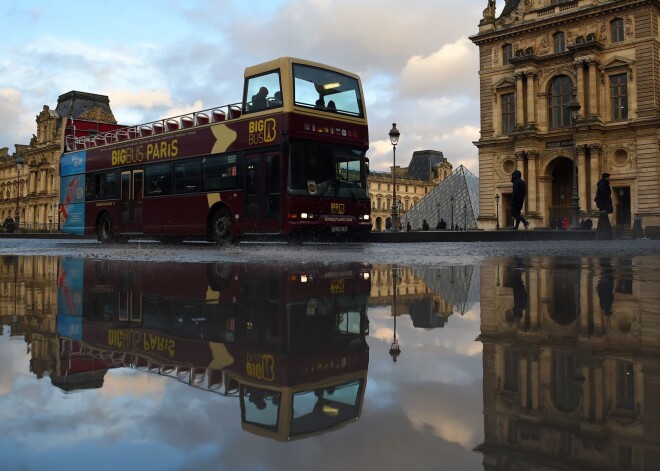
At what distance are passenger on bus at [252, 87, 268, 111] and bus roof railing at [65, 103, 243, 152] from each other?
0.45 meters

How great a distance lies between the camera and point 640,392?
1448 millimetres

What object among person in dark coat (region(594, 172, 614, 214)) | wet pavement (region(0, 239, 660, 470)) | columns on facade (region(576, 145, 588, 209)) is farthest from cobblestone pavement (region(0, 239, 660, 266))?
columns on facade (region(576, 145, 588, 209))

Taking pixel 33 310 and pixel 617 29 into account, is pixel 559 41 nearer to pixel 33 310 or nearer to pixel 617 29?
pixel 617 29

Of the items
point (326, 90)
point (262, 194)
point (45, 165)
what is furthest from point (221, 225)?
point (45, 165)

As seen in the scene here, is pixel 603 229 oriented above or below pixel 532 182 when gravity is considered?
below

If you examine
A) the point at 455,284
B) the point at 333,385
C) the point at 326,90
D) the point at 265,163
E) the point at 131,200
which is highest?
the point at 326,90

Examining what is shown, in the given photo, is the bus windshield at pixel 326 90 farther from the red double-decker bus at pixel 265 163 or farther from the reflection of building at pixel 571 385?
the reflection of building at pixel 571 385

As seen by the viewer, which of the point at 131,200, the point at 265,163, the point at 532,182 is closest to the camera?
the point at 265,163

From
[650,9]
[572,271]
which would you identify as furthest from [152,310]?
[650,9]

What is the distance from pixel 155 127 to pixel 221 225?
3984 mm

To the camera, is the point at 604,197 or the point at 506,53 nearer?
the point at 604,197

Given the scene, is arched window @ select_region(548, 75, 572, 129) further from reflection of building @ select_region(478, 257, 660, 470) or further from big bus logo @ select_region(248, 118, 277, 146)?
reflection of building @ select_region(478, 257, 660, 470)

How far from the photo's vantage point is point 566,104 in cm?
3759

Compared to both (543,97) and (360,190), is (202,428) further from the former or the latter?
(543,97)
